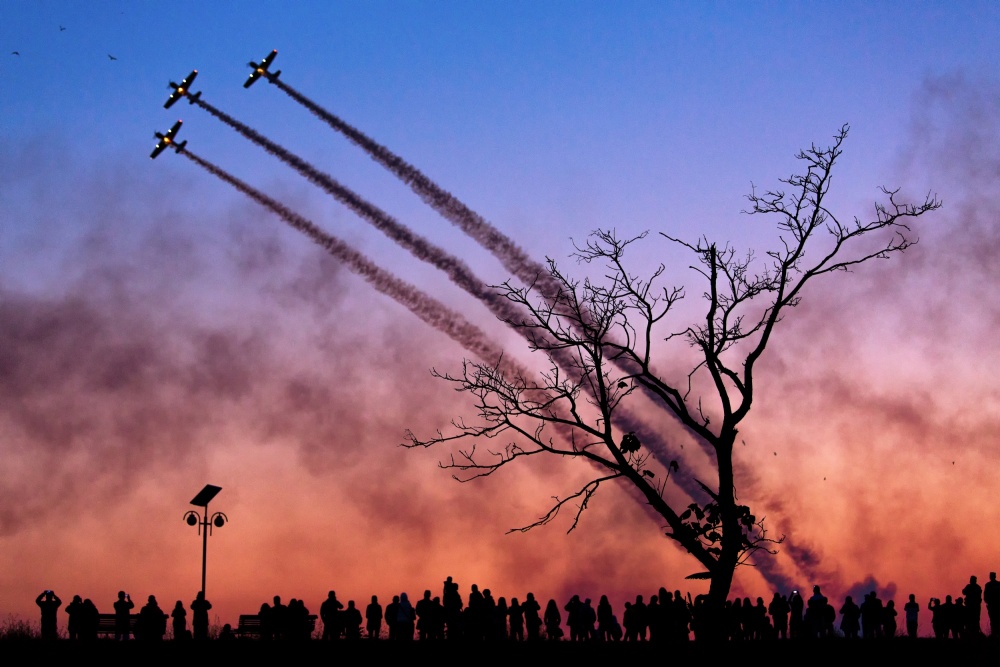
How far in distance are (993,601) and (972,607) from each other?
2.11 meters

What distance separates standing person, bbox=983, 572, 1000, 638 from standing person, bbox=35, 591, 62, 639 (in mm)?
27205

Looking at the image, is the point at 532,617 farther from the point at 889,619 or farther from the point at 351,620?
the point at 889,619

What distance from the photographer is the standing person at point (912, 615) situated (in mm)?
36312

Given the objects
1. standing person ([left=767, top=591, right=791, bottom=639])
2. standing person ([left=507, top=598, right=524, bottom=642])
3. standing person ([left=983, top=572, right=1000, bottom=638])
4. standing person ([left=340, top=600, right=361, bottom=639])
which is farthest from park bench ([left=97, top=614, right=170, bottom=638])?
standing person ([left=983, top=572, right=1000, bottom=638])

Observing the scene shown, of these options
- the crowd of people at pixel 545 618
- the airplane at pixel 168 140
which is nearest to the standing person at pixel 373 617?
the crowd of people at pixel 545 618

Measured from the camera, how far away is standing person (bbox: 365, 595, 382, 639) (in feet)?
114

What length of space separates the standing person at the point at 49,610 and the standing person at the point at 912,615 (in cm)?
2606

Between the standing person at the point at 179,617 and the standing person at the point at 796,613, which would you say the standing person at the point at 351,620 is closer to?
the standing person at the point at 179,617

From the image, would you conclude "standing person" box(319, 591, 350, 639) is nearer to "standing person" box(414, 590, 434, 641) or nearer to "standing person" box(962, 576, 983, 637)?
"standing person" box(414, 590, 434, 641)

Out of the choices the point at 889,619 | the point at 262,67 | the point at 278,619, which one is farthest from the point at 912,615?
the point at 262,67

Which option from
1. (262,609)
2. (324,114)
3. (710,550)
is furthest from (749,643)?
(324,114)

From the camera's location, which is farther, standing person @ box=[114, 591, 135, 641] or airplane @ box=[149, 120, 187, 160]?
airplane @ box=[149, 120, 187, 160]

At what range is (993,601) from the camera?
33156 mm

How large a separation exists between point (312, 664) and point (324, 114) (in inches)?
1259
